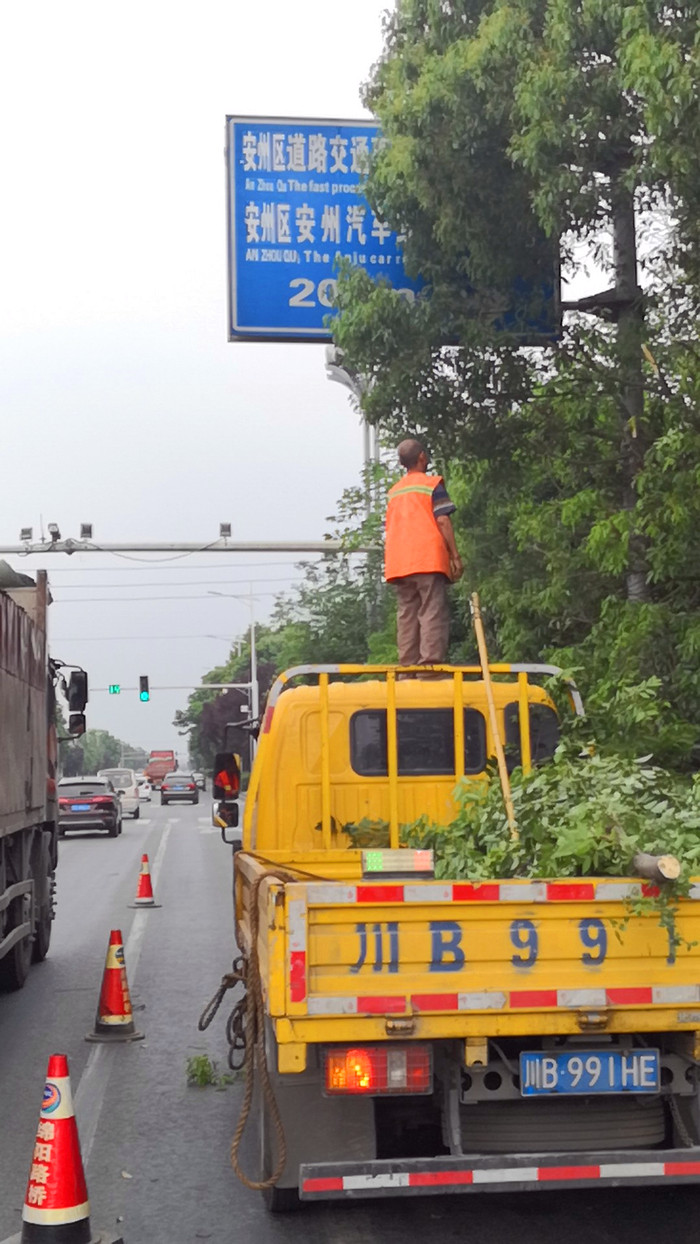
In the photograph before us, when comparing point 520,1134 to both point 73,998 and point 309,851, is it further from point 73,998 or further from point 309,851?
point 73,998

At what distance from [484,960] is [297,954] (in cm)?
60

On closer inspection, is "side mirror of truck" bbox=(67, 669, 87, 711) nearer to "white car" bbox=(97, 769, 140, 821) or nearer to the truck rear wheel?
the truck rear wheel

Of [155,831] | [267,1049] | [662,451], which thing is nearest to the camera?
[267,1049]

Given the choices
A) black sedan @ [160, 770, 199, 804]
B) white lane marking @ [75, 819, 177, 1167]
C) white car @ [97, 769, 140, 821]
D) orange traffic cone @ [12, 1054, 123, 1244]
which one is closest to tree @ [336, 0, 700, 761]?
white lane marking @ [75, 819, 177, 1167]

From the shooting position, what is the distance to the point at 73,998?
11781mm

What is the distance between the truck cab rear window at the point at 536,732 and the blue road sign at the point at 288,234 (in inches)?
402

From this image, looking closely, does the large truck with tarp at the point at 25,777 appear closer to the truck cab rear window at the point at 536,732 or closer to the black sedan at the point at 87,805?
the truck cab rear window at the point at 536,732

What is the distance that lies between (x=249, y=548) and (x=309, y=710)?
23.6 m

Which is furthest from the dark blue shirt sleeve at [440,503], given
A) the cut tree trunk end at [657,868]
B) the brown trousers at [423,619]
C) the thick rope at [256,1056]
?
the cut tree trunk end at [657,868]

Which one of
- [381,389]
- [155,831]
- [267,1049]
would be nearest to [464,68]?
[381,389]

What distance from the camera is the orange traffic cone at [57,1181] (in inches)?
212

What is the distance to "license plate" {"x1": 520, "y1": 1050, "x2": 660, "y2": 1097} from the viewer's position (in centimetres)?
515

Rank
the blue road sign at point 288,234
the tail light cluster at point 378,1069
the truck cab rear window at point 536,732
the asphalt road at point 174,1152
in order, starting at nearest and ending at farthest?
1. the tail light cluster at point 378,1069
2. the asphalt road at point 174,1152
3. the truck cab rear window at point 536,732
4. the blue road sign at point 288,234

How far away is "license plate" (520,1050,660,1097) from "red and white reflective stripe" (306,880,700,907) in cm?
52
